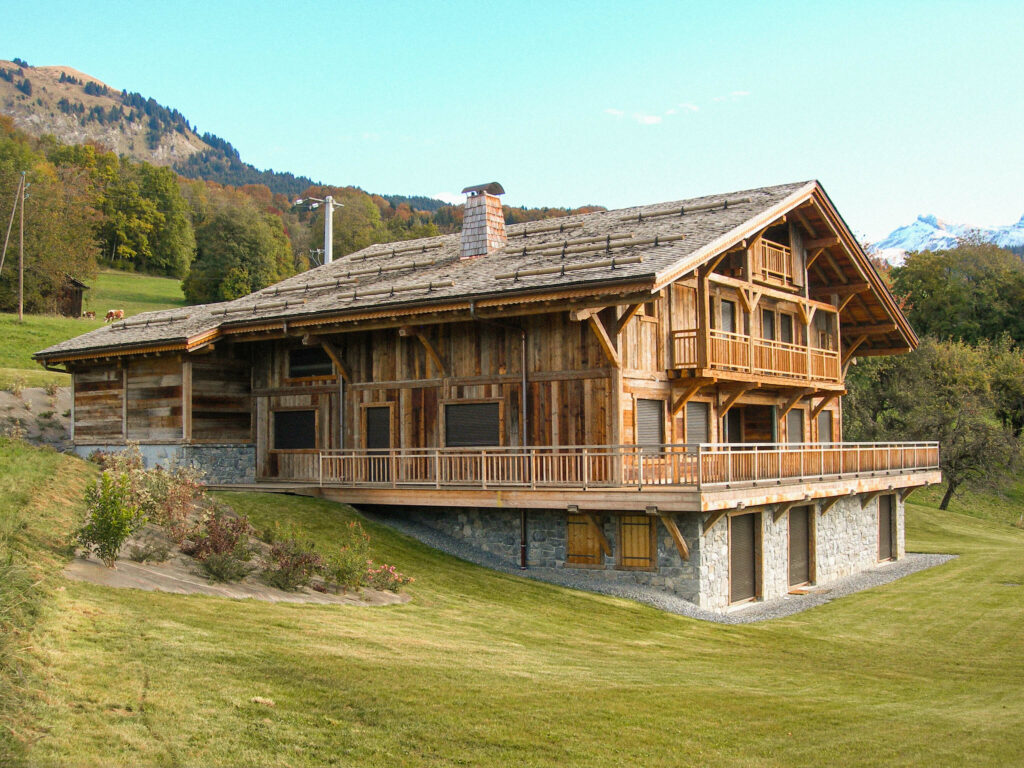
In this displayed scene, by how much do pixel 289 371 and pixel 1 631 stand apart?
61.1ft

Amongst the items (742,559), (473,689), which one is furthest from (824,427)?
(473,689)

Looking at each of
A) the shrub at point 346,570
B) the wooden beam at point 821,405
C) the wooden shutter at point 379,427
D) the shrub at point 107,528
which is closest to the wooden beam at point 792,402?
the wooden beam at point 821,405

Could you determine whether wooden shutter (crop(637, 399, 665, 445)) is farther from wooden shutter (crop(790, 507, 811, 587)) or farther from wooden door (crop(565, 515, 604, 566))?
wooden shutter (crop(790, 507, 811, 587))

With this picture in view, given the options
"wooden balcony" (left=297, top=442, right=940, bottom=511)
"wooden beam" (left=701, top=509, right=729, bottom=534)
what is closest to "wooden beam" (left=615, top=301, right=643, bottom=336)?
"wooden balcony" (left=297, top=442, right=940, bottom=511)

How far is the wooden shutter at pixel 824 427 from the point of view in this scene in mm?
32500

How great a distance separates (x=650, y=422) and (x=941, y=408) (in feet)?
113

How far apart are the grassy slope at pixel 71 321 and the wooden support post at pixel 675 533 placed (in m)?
28.5

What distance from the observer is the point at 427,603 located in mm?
16891

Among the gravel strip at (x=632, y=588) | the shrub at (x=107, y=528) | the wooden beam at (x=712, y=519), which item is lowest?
the gravel strip at (x=632, y=588)

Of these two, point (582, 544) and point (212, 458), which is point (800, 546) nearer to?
point (582, 544)

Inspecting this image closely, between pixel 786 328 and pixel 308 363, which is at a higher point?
pixel 786 328

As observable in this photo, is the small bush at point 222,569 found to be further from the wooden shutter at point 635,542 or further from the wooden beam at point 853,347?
the wooden beam at point 853,347

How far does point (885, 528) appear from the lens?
1288 inches

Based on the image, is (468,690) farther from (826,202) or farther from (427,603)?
(826,202)
